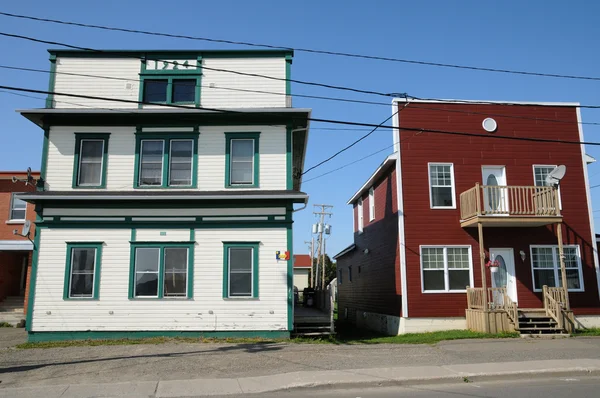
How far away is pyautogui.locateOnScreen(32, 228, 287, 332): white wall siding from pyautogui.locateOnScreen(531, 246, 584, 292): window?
940 cm

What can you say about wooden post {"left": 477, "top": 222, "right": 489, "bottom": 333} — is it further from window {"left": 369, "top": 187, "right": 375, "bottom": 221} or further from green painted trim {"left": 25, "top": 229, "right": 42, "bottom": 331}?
green painted trim {"left": 25, "top": 229, "right": 42, "bottom": 331}

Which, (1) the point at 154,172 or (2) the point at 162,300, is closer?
(2) the point at 162,300

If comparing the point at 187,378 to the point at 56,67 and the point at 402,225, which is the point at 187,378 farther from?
the point at 56,67

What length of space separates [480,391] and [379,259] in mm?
12489

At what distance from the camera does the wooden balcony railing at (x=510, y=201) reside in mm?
17078

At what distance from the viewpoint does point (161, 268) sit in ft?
51.6

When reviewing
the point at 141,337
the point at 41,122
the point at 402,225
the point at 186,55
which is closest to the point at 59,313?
the point at 141,337

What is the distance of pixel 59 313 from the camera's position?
15.4 meters

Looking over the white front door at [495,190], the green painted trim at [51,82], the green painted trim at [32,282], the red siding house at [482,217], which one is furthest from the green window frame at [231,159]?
the white front door at [495,190]

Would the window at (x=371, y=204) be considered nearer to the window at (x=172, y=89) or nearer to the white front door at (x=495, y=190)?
the white front door at (x=495, y=190)

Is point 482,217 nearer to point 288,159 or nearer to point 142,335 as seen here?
point 288,159

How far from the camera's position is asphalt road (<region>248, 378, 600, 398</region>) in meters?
8.57

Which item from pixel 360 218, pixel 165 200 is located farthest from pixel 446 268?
pixel 165 200

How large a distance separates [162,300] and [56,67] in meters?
8.56
